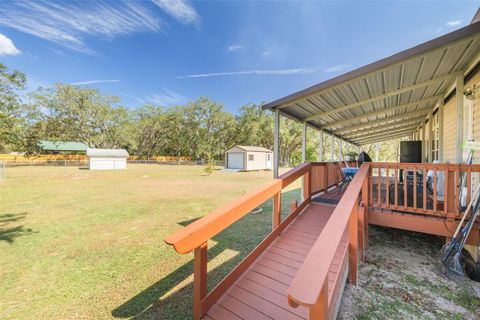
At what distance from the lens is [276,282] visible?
2293 millimetres

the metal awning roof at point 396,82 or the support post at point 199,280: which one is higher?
the metal awning roof at point 396,82

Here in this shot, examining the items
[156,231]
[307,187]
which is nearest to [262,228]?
[307,187]

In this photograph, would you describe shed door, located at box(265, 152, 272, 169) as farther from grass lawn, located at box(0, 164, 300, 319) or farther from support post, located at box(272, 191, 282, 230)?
support post, located at box(272, 191, 282, 230)


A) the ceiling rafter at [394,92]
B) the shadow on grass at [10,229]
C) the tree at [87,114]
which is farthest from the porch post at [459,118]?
the tree at [87,114]

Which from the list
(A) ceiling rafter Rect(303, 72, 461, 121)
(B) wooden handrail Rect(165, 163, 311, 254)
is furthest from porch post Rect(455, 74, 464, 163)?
(B) wooden handrail Rect(165, 163, 311, 254)

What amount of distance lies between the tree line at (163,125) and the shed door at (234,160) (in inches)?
134

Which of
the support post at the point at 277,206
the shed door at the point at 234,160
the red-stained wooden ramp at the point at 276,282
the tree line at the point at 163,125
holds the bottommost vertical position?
the red-stained wooden ramp at the point at 276,282

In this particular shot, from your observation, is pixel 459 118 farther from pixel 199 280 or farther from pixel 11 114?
pixel 11 114

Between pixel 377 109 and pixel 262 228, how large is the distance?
4.70m

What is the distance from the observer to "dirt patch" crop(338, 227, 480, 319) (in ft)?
7.16

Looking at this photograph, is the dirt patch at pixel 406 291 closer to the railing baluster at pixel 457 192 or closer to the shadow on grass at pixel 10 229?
the railing baluster at pixel 457 192

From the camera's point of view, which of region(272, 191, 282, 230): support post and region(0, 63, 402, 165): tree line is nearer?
region(272, 191, 282, 230): support post

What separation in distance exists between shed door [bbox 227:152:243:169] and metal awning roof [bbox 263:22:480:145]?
15.3m

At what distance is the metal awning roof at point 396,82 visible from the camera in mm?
2797
